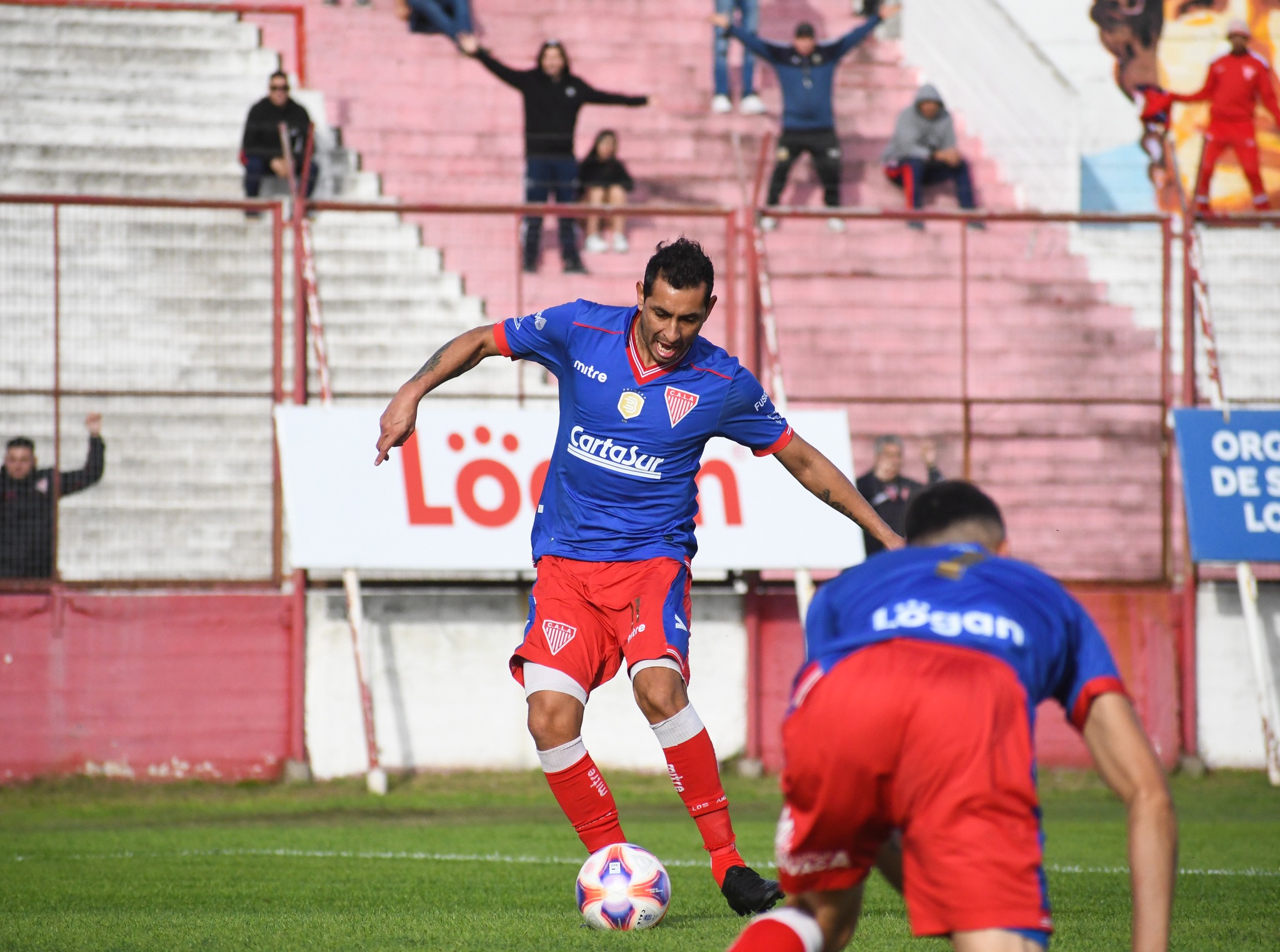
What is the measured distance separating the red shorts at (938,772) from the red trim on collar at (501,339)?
295 centimetres

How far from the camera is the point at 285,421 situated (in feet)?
36.6

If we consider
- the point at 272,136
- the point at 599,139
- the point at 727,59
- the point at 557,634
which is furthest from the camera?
the point at 727,59

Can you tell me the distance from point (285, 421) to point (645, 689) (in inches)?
242

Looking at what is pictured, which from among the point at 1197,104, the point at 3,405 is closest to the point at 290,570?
the point at 3,405

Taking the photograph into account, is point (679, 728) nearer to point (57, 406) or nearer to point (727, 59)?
point (57, 406)

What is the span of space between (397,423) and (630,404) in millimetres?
942

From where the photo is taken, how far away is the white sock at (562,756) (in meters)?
5.67

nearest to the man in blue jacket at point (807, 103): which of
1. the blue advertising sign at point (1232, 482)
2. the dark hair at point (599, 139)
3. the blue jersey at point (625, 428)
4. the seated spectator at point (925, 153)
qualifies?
the seated spectator at point (925, 153)

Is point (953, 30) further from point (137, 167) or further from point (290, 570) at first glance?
point (290, 570)

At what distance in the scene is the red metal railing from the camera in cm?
1723

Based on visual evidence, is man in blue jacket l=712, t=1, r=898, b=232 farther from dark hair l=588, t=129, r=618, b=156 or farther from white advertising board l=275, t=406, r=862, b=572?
white advertising board l=275, t=406, r=862, b=572

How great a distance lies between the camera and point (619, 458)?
585 cm

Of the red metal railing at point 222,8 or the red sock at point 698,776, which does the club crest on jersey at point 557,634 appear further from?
the red metal railing at point 222,8

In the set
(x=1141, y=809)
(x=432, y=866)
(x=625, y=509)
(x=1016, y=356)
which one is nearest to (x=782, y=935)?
(x=1141, y=809)
